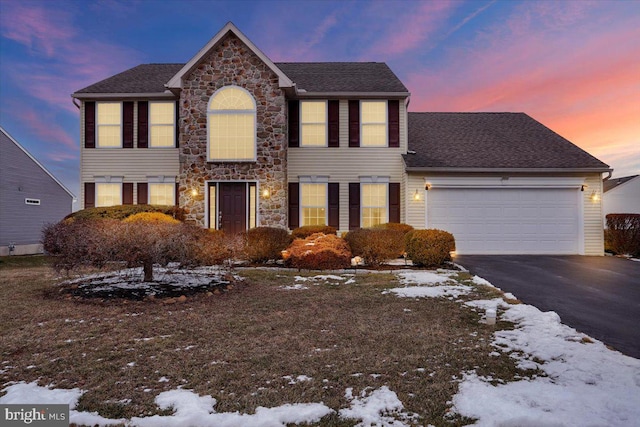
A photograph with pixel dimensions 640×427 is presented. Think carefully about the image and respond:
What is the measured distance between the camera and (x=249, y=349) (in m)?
3.65

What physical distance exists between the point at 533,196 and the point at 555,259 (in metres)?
2.72

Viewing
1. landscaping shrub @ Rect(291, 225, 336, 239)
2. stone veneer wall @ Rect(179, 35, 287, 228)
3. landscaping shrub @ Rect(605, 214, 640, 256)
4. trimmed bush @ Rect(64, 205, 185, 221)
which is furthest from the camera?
stone veneer wall @ Rect(179, 35, 287, 228)

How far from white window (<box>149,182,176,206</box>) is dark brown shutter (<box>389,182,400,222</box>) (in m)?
8.45

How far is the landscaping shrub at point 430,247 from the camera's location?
9.16 meters

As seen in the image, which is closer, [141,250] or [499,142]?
[141,250]

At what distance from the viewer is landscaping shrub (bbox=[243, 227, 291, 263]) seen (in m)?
9.85

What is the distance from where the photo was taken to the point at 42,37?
17.3 m

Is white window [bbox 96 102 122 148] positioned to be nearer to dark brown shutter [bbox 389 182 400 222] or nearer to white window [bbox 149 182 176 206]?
white window [bbox 149 182 176 206]

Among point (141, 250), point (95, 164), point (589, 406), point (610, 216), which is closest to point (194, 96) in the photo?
point (95, 164)

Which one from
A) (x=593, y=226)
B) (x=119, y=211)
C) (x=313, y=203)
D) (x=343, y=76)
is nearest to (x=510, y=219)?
(x=593, y=226)

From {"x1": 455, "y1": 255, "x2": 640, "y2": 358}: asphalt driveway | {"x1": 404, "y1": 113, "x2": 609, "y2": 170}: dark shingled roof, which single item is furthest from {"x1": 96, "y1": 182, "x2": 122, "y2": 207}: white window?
{"x1": 455, "y1": 255, "x2": 640, "y2": 358}: asphalt driveway

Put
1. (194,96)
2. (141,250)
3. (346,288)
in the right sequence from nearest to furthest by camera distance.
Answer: (141,250) → (346,288) → (194,96)

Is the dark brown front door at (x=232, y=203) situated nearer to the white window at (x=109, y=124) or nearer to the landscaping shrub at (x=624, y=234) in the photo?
the white window at (x=109, y=124)

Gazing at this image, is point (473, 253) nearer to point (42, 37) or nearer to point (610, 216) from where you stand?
point (610, 216)
